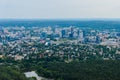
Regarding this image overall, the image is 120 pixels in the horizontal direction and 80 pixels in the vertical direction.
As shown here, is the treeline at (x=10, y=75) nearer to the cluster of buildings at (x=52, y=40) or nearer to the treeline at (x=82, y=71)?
the treeline at (x=82, y=71)

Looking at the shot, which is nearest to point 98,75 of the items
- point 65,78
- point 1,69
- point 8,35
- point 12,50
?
point 65,78

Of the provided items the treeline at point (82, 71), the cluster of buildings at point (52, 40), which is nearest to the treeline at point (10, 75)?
the treeline at point (82, 71)

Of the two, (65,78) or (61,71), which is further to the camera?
(61,71)

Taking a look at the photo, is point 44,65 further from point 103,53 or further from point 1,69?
point 103,53

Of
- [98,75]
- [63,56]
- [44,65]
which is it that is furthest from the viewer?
[63,56]

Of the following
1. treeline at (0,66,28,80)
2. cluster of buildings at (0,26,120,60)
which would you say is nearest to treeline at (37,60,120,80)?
treeline at (0,66,28,80)

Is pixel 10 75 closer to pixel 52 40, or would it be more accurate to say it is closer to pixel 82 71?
pixel 82 71

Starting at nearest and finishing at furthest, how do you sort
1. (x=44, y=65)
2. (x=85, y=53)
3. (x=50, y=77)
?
(x=50, y=77) → (x=44, y=65) → (x=85, y=53)

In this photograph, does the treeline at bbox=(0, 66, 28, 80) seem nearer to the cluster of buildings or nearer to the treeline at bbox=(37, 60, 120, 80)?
the treeline at bbox=(37, 60, 120, 80)
